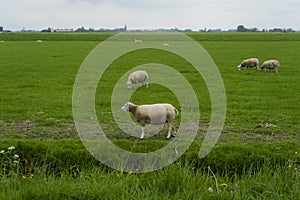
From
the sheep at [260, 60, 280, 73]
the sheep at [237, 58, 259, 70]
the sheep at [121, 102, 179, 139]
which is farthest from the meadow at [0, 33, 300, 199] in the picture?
the sheep at [237, 58, 259, 70]

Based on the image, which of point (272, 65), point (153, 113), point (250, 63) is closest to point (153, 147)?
point (153, 113)

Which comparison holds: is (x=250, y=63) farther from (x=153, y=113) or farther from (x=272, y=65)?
(x=153, y=113)

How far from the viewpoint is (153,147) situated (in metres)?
9.46

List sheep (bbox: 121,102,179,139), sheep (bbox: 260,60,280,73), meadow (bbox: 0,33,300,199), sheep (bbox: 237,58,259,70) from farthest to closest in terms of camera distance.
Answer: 1. sheep (bbox: 237,58,259,70)
2. sheep (bbox: 260,60,280,73)
3. sheep (bbox: 121,102,179,139)
4. meadow (bbox: 0,33,300,199)

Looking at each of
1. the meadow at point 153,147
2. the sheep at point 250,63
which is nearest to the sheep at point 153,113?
the meadow at point 153,147

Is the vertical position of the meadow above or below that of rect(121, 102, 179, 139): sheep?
below

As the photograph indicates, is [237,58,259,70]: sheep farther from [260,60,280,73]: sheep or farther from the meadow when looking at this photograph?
the meadow

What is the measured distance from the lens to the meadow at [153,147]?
5.83 metres

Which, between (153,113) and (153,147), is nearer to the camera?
(153,147)

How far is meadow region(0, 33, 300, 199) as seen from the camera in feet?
19.1

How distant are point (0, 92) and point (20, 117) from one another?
563 cm

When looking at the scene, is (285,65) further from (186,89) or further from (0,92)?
(0,92)

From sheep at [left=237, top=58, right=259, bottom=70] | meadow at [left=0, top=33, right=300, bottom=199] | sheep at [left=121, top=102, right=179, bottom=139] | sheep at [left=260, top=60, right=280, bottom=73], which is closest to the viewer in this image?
meadow at [left=0, top=33, right=300, bottom=199]

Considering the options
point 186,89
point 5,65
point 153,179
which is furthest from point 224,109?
point 5,65
